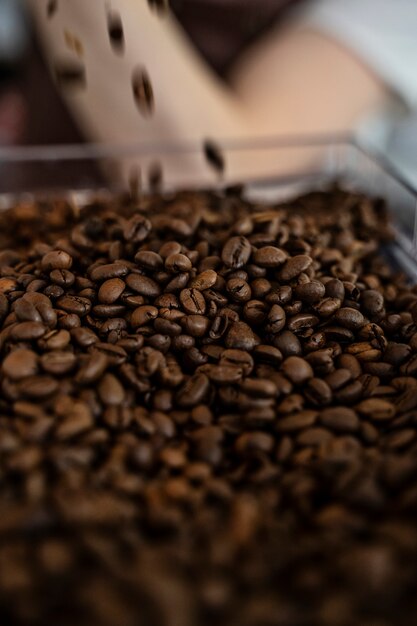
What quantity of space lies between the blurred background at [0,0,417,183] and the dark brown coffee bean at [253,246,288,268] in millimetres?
684

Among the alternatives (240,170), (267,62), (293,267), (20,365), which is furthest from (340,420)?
(267,62)

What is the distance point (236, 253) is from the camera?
92 cm

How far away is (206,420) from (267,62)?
1472 millimetres

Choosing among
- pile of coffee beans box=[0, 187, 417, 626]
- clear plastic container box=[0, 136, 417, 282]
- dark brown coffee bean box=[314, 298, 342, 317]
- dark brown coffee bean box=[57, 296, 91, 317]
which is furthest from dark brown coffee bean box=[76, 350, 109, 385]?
clear plastic container box=[0, 136, 417, 282]

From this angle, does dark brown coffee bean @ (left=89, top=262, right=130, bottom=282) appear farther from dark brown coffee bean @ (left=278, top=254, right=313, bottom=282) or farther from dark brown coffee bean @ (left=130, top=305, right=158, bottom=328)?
dark brown coffee bean @ (left=278, top=254, right=313, bottom=282)

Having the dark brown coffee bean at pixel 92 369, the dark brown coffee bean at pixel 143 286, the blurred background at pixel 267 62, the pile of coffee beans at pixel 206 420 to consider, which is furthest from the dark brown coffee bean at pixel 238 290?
the blurred background at pixel 267 62

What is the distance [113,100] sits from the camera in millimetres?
1679

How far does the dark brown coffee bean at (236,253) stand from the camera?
0.91 meters

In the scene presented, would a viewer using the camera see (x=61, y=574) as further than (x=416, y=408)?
No

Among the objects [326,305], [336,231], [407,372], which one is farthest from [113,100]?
[407,372]

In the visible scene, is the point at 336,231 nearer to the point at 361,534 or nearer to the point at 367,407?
the point at 367,407

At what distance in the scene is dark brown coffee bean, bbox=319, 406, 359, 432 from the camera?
0.72m

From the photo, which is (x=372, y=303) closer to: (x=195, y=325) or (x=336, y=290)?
(x=336, y=290)

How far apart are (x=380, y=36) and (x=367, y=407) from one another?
1.34 metres
